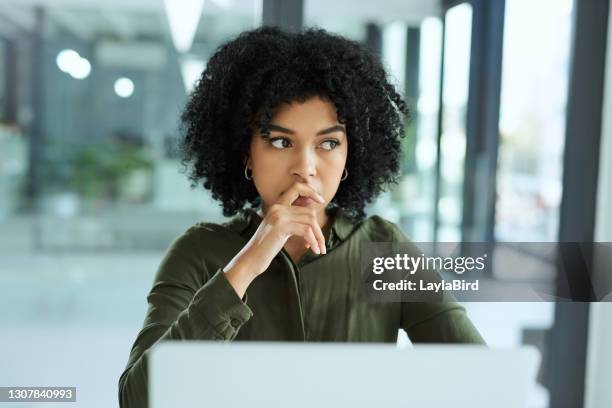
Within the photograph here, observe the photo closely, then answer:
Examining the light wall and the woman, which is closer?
the woman

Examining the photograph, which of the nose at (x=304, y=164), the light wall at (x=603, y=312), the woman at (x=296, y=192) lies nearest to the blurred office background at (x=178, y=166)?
the light wall at (x=603, y=312)

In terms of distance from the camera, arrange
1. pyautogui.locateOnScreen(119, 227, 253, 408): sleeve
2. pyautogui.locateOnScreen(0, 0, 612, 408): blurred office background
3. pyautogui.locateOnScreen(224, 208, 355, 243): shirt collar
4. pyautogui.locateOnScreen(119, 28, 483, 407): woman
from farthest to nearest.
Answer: pyautogui.locateOnScreen(0, 0, 612, 408): blurred office background → pyautogui.locateOnScreen(224, 208, 355, 243): shirt collar → pyautogui.locateOnScreen(119, 28, 483, 407): woman → pyautogui.locateOnScreen(119, 227, 253, 408): sleeve

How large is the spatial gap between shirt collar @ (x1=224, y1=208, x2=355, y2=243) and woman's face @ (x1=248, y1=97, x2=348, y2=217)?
71 millimetres

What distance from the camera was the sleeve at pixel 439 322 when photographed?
1138mm

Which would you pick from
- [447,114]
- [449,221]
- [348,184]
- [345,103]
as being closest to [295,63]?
[345,103]

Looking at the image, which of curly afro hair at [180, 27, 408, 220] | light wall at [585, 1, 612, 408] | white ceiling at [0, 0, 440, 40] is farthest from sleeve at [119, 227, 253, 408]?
white ceiling at [0, 0, 440, 40]

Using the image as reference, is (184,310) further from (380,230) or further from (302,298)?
(380,230)

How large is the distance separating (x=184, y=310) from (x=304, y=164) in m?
0.33

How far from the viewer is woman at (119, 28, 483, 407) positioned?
111 centimetres

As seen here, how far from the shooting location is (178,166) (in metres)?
3.01

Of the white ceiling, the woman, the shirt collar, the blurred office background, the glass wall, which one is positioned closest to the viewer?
the woman

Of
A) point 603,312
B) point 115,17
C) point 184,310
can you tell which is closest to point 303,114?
point 184,310

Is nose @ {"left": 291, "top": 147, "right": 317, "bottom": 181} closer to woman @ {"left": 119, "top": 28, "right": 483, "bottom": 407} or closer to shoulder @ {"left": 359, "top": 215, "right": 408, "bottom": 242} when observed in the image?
woman @ {"left": 119, "top": 28, "right": 483, "bottom": 407}

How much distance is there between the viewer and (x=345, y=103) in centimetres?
113
